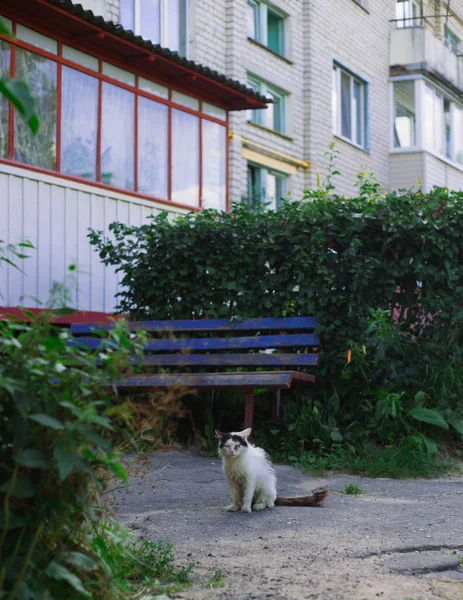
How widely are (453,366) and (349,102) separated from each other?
13.9 m

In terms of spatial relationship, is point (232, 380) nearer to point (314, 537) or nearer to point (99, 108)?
point (314, 537)

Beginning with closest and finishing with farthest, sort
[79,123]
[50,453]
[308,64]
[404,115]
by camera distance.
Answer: [50,453] < [79,123] < [308,64] < [404,115]

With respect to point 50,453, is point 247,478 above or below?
below

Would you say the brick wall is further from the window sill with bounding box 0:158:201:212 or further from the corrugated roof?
the window sill with bounding box 0:158:201:212

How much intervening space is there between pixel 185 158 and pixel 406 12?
44.1 ft

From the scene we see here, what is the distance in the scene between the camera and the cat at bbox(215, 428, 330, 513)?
19.6ft

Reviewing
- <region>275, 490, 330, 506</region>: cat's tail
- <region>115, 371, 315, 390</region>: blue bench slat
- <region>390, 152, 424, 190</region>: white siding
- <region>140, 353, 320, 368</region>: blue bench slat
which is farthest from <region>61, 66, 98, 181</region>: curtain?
<region>390, 152, 424, 190</region>: white siding

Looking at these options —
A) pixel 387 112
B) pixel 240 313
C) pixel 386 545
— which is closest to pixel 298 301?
pixel 240 313

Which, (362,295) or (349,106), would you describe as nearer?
(362,295)

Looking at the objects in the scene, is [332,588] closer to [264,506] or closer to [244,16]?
[264,506]

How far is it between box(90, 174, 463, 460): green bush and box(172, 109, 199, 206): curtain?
3811 millimetres

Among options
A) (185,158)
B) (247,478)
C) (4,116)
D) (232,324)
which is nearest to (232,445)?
(247,478)

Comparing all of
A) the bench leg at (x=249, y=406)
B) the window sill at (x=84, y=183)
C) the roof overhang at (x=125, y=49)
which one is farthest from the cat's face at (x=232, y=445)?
the roof overhang at (x=125, y=49)

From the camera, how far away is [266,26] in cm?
1884
